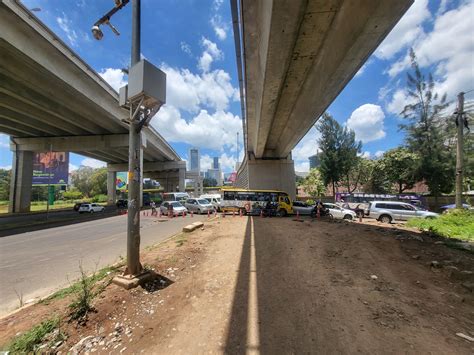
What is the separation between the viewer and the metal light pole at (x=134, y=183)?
209 inches

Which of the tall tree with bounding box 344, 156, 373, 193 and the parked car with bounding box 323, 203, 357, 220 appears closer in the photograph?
the parked car with bounding box 323, 203, 357, 220

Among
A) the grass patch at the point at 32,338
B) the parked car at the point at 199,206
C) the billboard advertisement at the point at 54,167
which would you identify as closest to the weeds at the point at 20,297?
the grass patch at the point at 32,338

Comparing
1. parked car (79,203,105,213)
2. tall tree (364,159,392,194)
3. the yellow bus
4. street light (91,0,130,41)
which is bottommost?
parked car (79,203,105,213)

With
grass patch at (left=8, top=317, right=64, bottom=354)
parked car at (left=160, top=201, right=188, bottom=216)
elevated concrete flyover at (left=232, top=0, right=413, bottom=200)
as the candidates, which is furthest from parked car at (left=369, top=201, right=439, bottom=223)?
grass patch at (left=8, top=317, right=64, bottom=354)

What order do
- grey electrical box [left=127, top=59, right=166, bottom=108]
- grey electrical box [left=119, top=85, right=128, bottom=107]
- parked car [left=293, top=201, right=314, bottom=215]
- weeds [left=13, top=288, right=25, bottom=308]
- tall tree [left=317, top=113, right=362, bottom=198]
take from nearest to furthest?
1. weeds [left=13, top=288, right=25, bottom=308]
2. grey electrical box [left=127, top=59, right=166, bottom=108]
3. grey electrical box [left=119, top=85, right=128, bottom=107]
4. parked car [left=293, top=201, right=314, bottom=215]
5. tall tree [left=317, top=113, right=362, bottom=198]

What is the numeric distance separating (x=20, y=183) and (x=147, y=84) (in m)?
34.9

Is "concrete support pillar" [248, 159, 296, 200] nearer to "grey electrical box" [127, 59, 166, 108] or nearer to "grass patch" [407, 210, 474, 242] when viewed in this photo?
"grass patch" [407, 210, 474, 242]

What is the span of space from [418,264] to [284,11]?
25.4 feet

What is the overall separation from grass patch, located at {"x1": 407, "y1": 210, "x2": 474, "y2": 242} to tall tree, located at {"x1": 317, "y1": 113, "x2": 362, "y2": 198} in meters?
20.6

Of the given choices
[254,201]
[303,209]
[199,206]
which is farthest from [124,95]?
[199,206]

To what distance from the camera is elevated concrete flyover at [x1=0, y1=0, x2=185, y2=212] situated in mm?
12812

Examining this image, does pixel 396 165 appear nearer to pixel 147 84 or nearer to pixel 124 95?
pixel 147 84

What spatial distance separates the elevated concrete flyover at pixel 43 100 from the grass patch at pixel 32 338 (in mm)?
4298

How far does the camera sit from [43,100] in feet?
61.8
